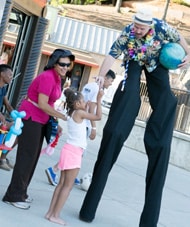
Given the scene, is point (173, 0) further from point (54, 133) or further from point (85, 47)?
point (54, 133)

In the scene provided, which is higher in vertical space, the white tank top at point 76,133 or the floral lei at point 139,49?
the floral lei at point 139,49

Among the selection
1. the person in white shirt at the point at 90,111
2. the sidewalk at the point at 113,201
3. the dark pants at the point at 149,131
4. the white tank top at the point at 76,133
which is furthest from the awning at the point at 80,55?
the white tank top at the point at 76,133

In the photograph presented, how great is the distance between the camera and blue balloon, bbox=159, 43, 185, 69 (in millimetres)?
5664

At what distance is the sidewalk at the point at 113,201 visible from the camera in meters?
5.85

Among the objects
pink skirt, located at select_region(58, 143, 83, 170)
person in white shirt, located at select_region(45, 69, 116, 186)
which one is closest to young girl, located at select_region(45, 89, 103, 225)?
pink skirt, located at select_region(58, 143, 83, 170)

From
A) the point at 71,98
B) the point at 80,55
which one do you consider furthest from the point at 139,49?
the point at 80,55

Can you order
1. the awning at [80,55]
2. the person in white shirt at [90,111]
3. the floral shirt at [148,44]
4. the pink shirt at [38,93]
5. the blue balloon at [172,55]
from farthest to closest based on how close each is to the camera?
the awning at [80,55]
the person in white shirt at [90,111]
the pink shirt at [38,93]
the floral shirt at [148,44]
the blue balloon at [172,55]

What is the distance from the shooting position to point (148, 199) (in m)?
6.02

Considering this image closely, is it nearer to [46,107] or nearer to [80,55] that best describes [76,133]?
[46,107]

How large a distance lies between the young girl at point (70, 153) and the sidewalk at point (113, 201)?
0.56 ft

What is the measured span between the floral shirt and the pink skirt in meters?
0.96

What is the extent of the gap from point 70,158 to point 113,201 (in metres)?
2.09

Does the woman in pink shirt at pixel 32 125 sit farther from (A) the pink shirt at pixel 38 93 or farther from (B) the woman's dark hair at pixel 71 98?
(B) the woman's dark hair at pixel 71 98

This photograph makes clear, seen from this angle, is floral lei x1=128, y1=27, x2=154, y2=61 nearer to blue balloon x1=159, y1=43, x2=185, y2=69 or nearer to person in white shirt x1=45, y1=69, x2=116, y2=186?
blue balloon x1=159, y1=43, x2=185, y2=69
